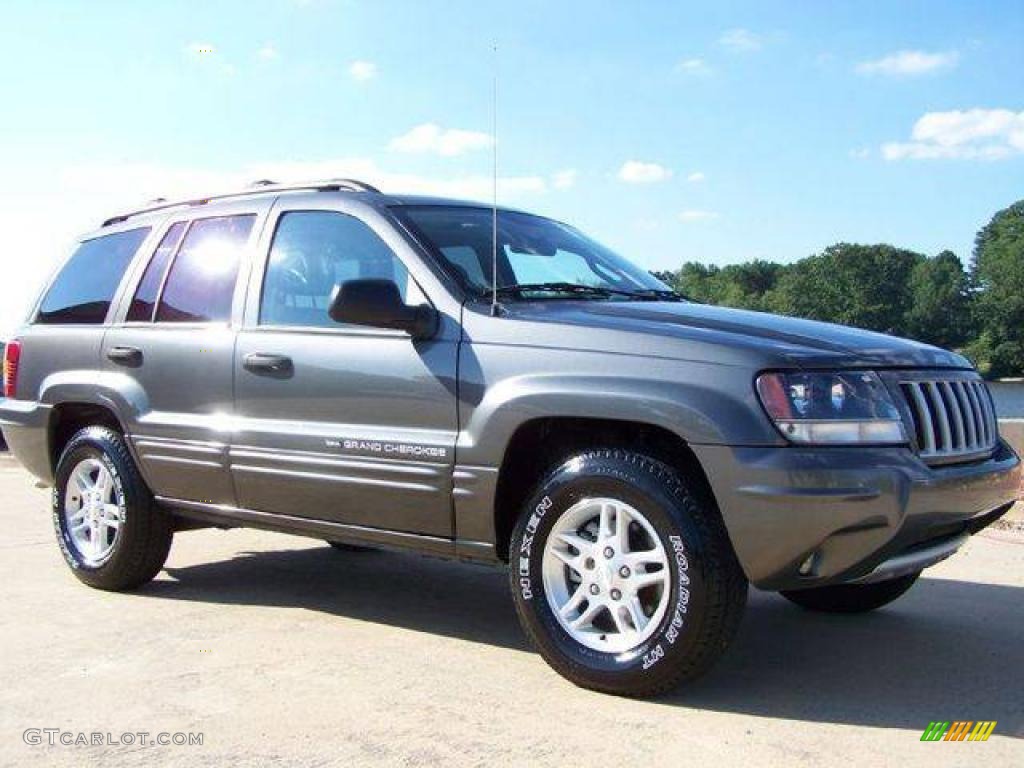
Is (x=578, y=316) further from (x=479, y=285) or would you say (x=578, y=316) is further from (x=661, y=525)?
(x=661, y=525)

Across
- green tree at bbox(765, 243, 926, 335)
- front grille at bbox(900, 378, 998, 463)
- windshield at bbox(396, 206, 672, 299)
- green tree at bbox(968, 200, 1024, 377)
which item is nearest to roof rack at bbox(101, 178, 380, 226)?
windshield at bbox(396, 206, 672, 299)

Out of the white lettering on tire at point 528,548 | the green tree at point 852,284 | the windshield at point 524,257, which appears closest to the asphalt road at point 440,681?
the white lettering on tire at point 528,548

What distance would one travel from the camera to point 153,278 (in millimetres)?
5395

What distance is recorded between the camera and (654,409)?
350 centimetres

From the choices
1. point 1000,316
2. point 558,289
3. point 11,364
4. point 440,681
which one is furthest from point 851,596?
point 1000,316

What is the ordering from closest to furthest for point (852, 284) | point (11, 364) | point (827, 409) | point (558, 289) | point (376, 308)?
point (827, 409) → point (376, 308) → point (558, 289) → point (11, 364) → point (852, 284)

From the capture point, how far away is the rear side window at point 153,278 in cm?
533

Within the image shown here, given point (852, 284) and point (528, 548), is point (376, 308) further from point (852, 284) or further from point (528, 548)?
point (852, 284)

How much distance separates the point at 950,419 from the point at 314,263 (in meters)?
2.70

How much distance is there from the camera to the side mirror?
394 cm

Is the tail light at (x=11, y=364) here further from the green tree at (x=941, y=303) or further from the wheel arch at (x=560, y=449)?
the green tree at (x=941, y=303)

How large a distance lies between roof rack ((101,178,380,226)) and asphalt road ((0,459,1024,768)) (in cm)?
197

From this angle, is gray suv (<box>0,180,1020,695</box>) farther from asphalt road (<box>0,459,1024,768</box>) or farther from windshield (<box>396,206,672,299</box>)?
asphalt road (<box>0,459,1024,768</box>)

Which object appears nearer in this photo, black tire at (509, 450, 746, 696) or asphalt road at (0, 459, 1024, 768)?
asphalt road at (0, 459, 1024, 768)
